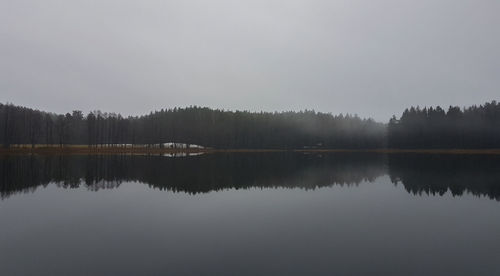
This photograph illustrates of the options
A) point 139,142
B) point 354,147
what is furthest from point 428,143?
point 139,142

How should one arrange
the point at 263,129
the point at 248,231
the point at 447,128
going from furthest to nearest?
1. the point at 263,129
2. the point at 447,128
3. the point at 248,231

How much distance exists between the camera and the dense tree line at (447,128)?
125 metres

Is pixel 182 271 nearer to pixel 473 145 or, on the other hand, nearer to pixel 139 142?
pixel 473 145

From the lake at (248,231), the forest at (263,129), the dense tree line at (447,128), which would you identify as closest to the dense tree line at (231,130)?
the forest at (263,129)

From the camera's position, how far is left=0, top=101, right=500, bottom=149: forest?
127 m

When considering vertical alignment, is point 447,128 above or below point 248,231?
above

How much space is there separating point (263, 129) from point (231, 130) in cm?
1775

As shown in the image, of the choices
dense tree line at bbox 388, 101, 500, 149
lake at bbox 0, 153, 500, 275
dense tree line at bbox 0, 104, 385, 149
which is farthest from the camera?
dense tree line at bbox 0, 104, 385, 149

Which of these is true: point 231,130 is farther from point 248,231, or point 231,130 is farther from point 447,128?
point 248,231

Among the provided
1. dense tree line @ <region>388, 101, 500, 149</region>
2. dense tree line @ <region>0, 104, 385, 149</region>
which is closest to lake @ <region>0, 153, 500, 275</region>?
dense tree line @ <region>388, 101, 500, 149</region>

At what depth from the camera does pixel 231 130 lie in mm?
161875

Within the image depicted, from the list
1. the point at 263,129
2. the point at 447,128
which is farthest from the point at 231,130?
the point at 447,128

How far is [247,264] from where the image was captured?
11.2m

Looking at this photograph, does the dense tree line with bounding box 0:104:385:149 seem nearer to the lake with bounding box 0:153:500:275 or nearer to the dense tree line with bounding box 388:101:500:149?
the dense tree line with bounding box 388:101:500:149
